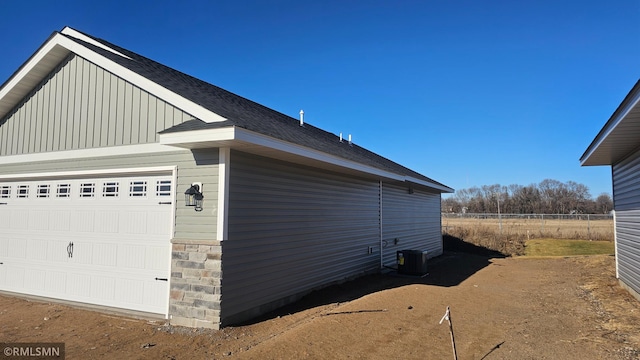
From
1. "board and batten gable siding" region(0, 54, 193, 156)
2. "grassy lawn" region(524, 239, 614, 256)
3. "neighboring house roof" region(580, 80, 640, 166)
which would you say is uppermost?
"board and batten gable siding" region(0, 54, 193, 156)

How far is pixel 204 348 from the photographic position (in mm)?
5094

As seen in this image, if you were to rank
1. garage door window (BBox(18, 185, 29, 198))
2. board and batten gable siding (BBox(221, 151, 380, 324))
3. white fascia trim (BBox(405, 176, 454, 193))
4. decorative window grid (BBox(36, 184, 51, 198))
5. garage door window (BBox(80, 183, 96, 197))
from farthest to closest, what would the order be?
1. white fascia trim (BBox(405, 176, 454, 193))
2. garage door window (BBox(18, 185, 29, 198))
3. decorative window grid (BBox(36, 184, 51, 198))
4. garage door window (BBox(80, 183, 96, 197))
5. board and batten gable siding (BBox(221, 151, 380, 324))

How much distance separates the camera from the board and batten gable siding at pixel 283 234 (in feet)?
20.0

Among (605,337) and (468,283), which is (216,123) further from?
(468,283)

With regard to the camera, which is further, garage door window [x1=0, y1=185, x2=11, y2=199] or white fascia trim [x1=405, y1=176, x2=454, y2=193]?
white fascia trim [x1=405, y1=176, x2=454, y2=193]

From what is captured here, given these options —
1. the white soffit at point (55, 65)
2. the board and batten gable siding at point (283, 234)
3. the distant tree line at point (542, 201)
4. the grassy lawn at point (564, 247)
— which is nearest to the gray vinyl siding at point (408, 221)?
the board and batten gable siding at point (283, 234)

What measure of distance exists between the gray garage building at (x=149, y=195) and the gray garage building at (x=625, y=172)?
15.6 feet

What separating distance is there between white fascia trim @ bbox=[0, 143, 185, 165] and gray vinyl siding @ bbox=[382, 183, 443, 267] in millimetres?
7530

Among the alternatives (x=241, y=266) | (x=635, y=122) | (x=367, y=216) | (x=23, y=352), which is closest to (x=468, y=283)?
(x=367, y=216)

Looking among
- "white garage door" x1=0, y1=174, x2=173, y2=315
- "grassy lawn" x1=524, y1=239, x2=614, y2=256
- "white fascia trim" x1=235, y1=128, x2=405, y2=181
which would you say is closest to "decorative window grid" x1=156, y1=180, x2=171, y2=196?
"white garage door" x1=0, y1=174, x2=173, y2=315

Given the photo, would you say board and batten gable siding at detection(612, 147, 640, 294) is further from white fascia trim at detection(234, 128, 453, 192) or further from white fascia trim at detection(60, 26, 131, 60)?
white fascia trim at detection(60, 26, 131, 60)

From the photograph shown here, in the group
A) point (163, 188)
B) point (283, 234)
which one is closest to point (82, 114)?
point (163, 188)

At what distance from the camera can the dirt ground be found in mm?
4930

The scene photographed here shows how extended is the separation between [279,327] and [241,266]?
1.11 metres
